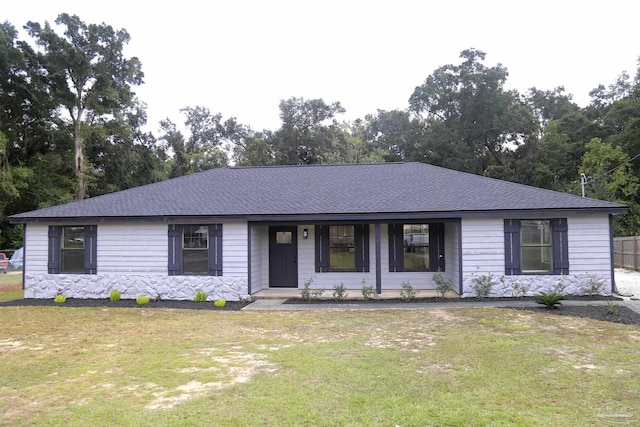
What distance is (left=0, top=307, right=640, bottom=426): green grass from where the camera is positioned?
170 inches

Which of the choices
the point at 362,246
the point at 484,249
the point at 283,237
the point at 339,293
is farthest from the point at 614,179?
the point at 339,293

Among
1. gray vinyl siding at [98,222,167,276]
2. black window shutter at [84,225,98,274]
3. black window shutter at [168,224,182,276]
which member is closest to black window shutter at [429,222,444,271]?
black window shutter at [168,224,182,276]

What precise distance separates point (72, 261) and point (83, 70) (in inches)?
971

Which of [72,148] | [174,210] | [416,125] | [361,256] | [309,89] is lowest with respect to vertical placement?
[361,256]

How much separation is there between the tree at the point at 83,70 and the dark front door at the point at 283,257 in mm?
24899

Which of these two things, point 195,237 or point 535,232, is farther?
point 195,237

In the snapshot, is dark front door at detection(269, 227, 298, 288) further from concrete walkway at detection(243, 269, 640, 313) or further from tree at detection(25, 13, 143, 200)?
tree at detection(25, 13, 143, 200)

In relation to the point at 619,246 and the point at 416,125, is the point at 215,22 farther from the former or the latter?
the point at 416,125

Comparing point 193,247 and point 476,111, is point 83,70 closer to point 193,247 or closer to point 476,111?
point 193,247

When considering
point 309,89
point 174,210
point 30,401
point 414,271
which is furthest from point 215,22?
point 309,89

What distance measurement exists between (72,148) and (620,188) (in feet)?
137

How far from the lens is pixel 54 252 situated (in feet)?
42.2

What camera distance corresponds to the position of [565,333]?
7770mm

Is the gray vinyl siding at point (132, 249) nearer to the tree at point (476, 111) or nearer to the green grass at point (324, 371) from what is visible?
the green grass at point (324, 371)
